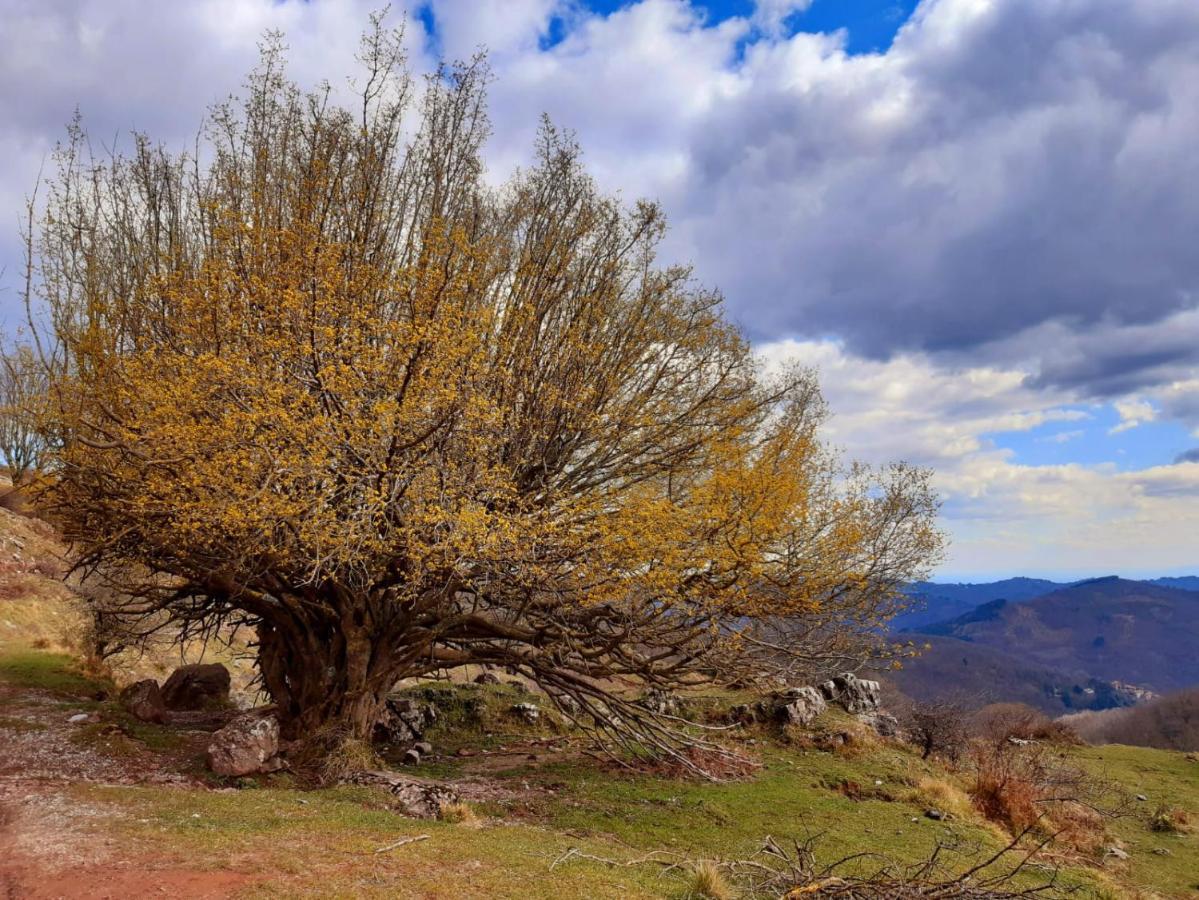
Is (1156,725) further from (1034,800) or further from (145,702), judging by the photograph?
(145,702)

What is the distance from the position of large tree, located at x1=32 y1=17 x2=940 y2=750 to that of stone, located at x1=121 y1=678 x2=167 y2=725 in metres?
2.37

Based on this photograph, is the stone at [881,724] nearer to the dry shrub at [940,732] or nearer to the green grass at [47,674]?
the dry shrub at [940,732]

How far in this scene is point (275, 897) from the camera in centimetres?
693

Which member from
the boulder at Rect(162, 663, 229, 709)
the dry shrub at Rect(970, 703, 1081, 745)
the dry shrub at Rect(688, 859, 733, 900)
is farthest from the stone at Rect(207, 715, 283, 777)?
the dry shrub at Rect(970, 703, 1081, 745)

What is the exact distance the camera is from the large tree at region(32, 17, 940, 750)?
38.5 ft

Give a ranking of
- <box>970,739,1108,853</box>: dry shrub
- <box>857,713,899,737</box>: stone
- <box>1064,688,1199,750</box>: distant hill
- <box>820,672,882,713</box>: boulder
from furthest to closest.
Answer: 1. <box>1064,688,1199,750</box>: distant hill
2. <box>820,672,882,713</box>: boulder
3. <box>857,713,899,737</box>: stone
4. <box>970,739,1108,853</box>: dry shrub

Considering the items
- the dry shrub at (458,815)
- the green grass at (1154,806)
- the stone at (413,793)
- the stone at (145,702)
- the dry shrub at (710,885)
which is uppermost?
the stone at (145,702)

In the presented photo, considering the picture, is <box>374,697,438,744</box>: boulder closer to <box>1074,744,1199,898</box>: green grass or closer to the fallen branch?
the fallen branch

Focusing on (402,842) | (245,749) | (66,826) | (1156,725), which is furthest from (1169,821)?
(1156,725)

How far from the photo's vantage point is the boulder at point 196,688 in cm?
2016

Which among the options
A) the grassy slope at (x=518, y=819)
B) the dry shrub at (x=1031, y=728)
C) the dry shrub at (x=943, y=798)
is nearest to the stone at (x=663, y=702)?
the grassy slope at (x=518, y=819)

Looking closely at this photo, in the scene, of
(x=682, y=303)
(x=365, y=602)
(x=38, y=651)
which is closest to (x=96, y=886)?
(x=365, y=602)

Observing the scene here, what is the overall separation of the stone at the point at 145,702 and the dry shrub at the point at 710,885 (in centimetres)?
1448

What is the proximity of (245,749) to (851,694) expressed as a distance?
58.8 ft
